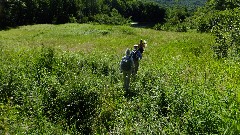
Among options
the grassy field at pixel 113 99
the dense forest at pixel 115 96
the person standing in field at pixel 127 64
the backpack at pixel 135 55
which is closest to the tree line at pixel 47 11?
the dense forest at pixel 115 96

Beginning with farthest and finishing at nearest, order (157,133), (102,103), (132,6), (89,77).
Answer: (132,6), (89,77), (102,103), (157,133)

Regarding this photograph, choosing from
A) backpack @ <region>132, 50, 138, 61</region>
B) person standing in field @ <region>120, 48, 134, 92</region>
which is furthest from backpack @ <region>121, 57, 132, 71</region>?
backpack @ <region>132, 50, 138, 61</region>

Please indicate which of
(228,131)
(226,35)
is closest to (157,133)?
(228,131)

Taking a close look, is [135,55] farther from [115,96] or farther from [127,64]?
[115,96]

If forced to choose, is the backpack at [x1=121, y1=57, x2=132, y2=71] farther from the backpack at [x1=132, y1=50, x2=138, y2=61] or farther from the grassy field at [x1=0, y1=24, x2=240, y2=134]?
the backpack at [x1=132, y1=50, x2=138, y2=61]

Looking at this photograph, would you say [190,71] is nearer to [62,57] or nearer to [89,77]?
[89,77]

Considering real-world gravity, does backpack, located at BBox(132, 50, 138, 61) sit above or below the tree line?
below

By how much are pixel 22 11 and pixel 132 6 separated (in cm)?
5226

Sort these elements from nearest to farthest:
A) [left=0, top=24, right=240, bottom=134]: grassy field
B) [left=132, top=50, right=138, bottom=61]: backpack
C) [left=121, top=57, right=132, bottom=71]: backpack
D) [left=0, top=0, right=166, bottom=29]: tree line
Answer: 1. [left=0, top=24, right=240, bottom=134]: grassy field
2. [left=121, top=57, right=132, bottom=71]: backpack
3. [left=132, top=50, right=138, bottom=61]: backpack
4. [left=0, top=0, right=166, bottom=29]: tree line

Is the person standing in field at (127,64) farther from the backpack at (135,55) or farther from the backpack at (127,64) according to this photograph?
the backpack at (135,55)

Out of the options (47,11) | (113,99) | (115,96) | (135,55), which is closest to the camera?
(113,99)

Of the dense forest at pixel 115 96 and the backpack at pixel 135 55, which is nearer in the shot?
the dense forest at pixel 115 96

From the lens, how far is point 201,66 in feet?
42.7

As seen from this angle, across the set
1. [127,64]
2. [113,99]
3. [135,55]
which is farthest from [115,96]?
[135,55]
